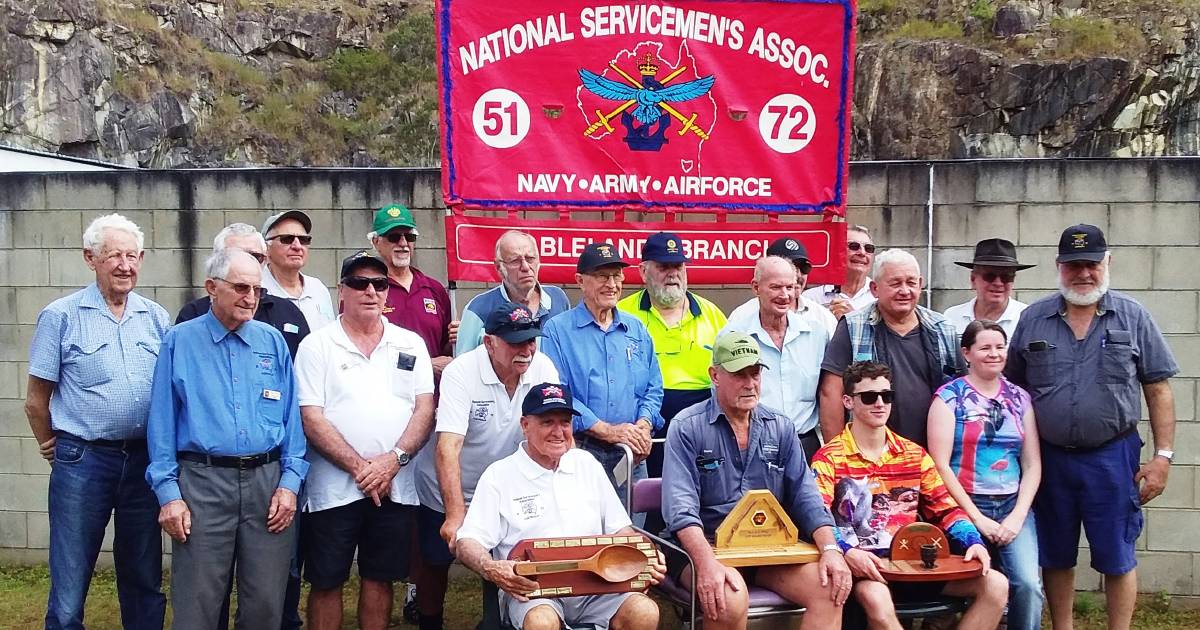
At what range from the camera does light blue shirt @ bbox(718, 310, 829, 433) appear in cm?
460

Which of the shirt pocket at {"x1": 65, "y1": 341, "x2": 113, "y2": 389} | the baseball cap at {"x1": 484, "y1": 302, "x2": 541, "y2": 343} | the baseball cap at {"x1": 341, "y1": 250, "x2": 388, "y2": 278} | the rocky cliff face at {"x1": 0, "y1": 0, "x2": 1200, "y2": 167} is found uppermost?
the rocky cliff face at {"x1": 0, "y1": 0, "x2": 1200, "y2": 167}

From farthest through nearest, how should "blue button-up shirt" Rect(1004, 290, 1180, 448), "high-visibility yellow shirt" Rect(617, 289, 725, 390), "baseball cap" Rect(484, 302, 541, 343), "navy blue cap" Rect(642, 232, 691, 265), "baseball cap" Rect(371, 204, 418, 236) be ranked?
1. "baseball cap" Rect(371, 204, 418, 236)
2. "high-visibility yellow shirt" Rect(617, 289, 725, 390)
3. "navy blue cap" Rect(642, 232, 691, 265)
4. "blue button-up shirt" Rect(1004, 290, 1180, 448)
5. "baseball cap" Rect(484, 302, 541, 343)

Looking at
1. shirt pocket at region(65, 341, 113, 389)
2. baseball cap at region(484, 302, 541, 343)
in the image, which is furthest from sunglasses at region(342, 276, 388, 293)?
shirt pocket at region(65, 341, 113, 389)

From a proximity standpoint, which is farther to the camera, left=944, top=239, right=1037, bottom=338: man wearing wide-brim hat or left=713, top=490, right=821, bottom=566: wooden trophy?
left=944, top=239, right=1037, bottom=338: man wearing wide-brim hat

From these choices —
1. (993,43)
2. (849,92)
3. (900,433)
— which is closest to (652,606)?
(900,433)

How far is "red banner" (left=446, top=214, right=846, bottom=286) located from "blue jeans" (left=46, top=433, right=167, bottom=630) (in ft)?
6.51

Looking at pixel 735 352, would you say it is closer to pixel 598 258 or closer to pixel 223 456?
pixel 598 258

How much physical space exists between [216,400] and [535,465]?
47.9 inches

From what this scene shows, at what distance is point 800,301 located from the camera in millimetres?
4875

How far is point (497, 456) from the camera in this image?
427 centimetres

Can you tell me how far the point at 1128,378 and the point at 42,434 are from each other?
4486mm

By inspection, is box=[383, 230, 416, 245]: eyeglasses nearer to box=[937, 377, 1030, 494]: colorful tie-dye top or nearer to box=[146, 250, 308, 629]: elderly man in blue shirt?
box=[146, 250, 308, 629]: elderly man in blue shirt

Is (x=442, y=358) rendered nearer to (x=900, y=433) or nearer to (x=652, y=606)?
(x=652, y=606)

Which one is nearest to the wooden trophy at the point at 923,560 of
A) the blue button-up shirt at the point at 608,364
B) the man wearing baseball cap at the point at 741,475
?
the man wearing baseball cap at the point at 741,475
